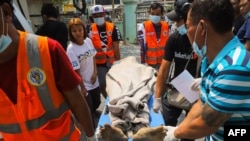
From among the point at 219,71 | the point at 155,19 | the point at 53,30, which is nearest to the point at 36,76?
the point at 219,71

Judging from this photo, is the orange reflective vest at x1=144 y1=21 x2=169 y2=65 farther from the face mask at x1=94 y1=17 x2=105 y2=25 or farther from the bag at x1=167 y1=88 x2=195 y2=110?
the bag at x1=167 y1=88 x2=195 y2=110

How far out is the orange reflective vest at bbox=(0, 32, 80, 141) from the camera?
1457mm

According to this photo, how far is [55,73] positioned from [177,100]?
160cm

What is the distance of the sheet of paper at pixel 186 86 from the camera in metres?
2.42

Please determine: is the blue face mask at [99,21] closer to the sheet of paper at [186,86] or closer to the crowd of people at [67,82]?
the sheet of paper at [186,86]

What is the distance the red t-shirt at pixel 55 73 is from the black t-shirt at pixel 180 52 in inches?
59.5

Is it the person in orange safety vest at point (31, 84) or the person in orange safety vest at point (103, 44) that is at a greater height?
the person in orange safety vest at point (31, 84)

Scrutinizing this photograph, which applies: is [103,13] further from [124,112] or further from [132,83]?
[124,112]

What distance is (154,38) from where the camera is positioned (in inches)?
184

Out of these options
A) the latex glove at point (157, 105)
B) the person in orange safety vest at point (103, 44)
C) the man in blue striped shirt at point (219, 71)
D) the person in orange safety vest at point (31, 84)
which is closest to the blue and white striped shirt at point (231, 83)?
the man in blue striped shirt at point (219, 71)

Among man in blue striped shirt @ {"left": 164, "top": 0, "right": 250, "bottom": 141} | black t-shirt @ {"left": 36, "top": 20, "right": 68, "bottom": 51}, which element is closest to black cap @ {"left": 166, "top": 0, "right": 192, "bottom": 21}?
man in blue striped shirt @ {"left": 164, "top": 0, "right": 250, "bottom": 141}

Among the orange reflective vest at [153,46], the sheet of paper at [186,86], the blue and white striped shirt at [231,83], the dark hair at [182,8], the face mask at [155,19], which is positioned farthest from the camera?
the face mask at [155,19]

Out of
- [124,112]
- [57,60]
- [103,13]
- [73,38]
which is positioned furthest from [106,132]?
[103,13]

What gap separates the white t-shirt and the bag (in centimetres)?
116
